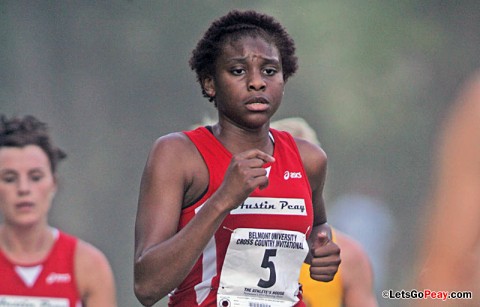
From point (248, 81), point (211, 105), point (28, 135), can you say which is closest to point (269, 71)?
point (248, 81)

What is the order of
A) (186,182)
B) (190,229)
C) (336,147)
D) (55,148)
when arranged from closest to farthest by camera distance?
1. (190,229)
2. (186,182)
3. (55,148)
4. (336,147)

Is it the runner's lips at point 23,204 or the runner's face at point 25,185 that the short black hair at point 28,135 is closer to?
the runner's face at point 25,185

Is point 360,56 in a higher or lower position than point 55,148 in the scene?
higher

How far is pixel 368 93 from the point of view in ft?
14.8

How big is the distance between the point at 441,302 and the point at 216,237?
196 centimetres

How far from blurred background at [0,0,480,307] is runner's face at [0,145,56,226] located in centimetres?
10

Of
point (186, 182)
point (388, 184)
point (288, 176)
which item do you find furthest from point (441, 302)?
point (186, 182)

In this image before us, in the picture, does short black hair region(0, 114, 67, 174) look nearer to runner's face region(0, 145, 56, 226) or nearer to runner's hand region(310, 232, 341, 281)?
runner's face region(0, 145, 56, 226)

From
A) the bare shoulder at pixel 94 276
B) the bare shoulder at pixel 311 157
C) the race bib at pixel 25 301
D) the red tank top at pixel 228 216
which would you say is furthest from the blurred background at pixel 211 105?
the red tank top at pixel 228 216

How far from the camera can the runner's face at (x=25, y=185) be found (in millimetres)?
4004

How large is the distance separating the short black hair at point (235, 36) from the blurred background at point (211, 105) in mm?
1170

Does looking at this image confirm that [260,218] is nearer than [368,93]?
Yes

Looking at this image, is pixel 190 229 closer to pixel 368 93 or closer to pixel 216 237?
pixel 216 237

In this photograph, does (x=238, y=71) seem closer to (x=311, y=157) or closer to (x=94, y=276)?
(x=311, y=157)
